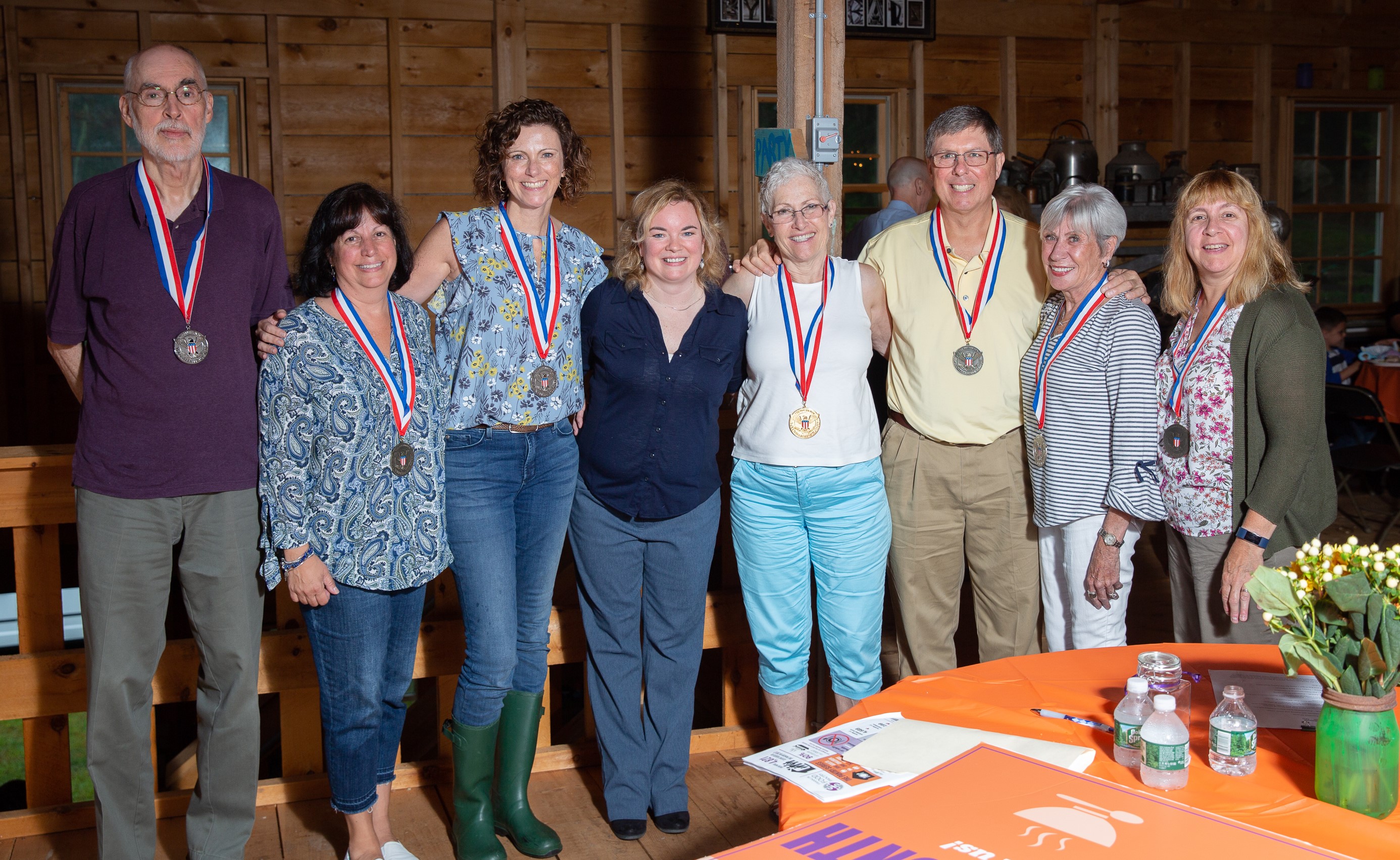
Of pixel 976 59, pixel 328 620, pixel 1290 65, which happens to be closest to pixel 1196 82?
pixel 1290 65

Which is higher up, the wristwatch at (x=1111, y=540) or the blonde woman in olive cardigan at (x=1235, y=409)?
the blonde woman in olive cardigan at (x=1235, y=409)

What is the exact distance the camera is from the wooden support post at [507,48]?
693cm

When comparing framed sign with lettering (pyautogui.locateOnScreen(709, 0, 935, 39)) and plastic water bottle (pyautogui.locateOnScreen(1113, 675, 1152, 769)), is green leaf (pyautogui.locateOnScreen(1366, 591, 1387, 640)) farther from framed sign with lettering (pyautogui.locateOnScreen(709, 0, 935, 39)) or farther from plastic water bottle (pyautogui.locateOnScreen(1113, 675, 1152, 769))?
framed sign with lettering (pyautogui.locateOnScreen(709, 0, 935, 39))

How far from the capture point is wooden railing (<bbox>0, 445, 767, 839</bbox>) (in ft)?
9.15

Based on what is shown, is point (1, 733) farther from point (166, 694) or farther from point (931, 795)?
point (931, 795)

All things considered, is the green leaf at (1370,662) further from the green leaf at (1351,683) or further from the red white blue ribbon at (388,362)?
the red white blue ribbon at (388,362)

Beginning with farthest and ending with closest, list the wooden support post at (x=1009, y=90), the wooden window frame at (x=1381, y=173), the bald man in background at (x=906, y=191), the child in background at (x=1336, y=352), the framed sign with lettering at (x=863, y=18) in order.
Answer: the wooden window frame at (x=1381, y=173) < the wooden support post at (x=1009, y=90) < the framed sign with lettering at (x=863, y=18) < the child in background at (x=1336, y=352) < the bald man in background at (x=906, y=191)

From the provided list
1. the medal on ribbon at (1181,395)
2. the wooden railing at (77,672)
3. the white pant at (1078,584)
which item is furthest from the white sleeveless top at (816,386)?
the wooden railing at (77,672)

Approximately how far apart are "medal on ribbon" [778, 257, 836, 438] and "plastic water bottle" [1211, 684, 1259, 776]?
121 centimetres

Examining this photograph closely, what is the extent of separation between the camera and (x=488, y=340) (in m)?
2.50

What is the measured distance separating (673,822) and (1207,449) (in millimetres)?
1586

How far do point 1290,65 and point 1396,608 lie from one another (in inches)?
348

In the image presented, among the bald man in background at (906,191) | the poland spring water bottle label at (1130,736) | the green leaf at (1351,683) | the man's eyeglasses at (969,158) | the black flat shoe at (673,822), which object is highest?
the bald man in background at (906,191)

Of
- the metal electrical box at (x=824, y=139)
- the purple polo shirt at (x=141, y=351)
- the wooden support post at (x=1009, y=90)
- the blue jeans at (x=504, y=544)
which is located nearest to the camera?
the purple polo shirt at (x=141, y=351)
